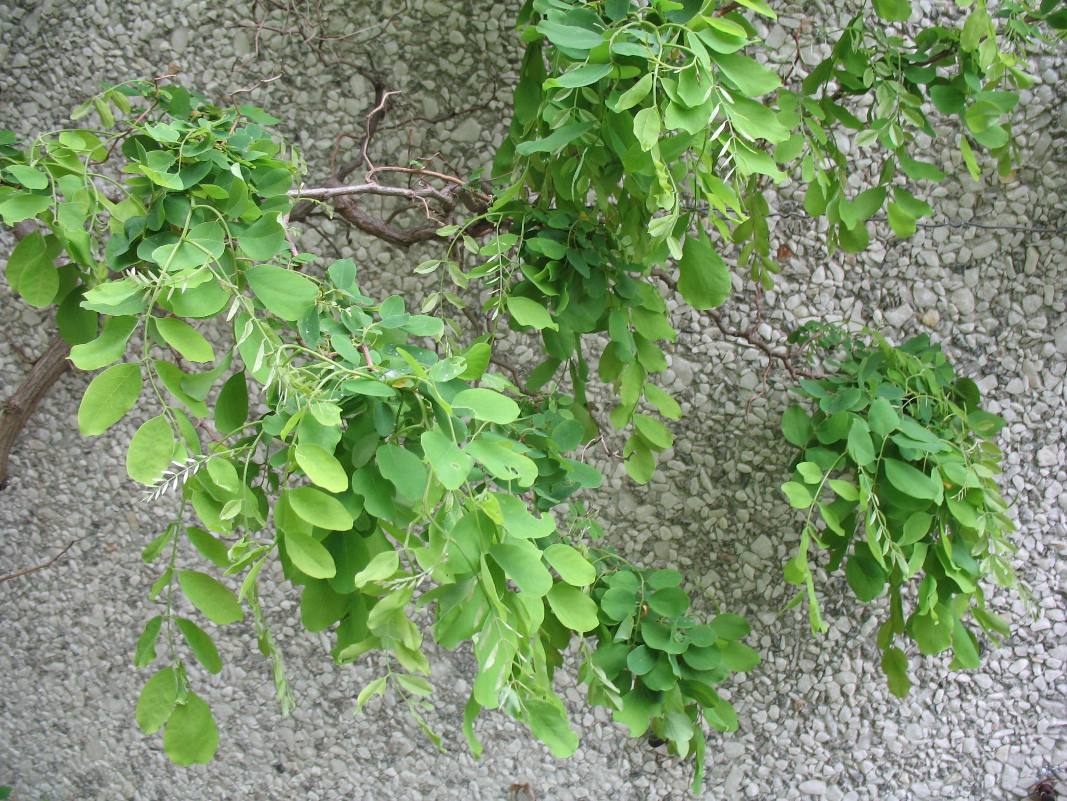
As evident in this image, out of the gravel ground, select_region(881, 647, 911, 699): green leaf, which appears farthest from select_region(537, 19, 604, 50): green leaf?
select_region(881, 647, 911, 699): green leaf

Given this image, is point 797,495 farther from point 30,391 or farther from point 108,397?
point 30,391

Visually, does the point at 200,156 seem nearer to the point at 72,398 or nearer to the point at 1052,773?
the point at 72,398

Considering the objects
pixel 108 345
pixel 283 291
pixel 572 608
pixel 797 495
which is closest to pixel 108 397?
pixel 108 345

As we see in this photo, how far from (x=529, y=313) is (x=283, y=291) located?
0.96ft

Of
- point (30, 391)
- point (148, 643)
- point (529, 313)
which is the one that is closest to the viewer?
point (148, 643)

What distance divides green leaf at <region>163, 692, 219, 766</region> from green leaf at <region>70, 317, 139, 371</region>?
26cm

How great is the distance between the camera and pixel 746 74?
0.63 metres

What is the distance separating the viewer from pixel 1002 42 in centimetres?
114

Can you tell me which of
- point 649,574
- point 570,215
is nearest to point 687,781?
point 649,574

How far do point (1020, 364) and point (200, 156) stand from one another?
1.27 metres

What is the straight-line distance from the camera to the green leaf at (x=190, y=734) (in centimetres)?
60

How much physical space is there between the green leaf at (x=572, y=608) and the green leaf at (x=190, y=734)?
275 mm

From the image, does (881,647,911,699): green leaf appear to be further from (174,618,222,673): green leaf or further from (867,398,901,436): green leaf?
(174,618,222,673): green leaf

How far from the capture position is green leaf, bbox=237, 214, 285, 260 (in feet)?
2.11
